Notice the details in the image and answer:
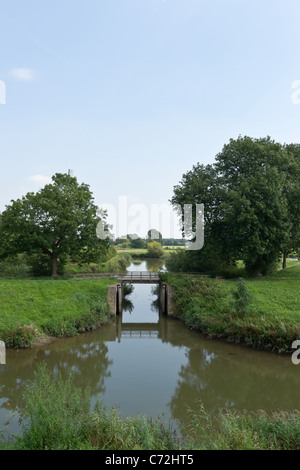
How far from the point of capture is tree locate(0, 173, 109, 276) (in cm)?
2856

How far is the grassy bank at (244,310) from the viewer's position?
57.2ft

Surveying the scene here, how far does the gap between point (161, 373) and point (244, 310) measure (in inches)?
287

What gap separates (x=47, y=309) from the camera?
20516 millimetres

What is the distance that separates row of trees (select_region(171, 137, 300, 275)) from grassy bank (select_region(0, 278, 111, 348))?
11586 millimetres

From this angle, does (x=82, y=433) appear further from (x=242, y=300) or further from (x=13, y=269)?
(x=13, y=269)

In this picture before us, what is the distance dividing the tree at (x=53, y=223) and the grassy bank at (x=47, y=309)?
550cm

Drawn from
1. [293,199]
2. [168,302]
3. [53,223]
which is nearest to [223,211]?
[293,199]

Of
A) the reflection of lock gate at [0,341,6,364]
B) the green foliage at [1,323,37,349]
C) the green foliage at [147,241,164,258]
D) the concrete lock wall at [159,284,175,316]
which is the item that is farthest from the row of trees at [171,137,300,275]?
the green foliage at [147,241,164,258]

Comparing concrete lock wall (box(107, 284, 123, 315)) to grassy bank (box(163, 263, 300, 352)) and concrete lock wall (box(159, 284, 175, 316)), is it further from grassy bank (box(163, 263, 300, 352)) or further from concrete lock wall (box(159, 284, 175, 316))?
grassy bank (box(163, 263, 300, 352))

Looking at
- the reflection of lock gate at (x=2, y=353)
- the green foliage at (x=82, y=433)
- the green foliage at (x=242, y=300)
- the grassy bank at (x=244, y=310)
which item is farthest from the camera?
the green foliage at (x=242, y=300)

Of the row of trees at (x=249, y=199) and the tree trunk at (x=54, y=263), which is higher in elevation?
the row of trees at (x=249, y=199)

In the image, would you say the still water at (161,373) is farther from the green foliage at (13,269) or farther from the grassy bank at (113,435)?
the green foliage at (13,269)

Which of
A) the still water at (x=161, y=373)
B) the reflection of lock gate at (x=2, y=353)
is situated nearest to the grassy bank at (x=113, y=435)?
the still water at (x=161, y=373)

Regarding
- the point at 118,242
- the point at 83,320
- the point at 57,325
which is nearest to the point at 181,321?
the point at 83,320
